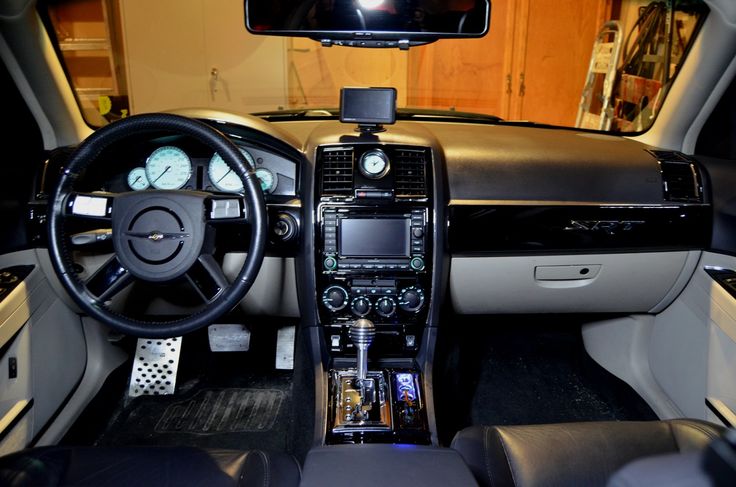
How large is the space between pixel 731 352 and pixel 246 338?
6.47 feet

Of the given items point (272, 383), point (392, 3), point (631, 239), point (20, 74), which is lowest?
point (272, 383)

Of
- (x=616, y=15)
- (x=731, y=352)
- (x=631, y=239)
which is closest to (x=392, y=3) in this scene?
(x=631, y=239)

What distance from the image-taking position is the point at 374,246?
184cm

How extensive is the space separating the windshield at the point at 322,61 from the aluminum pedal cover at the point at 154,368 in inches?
78.9

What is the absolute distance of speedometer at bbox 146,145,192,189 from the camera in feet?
6.23

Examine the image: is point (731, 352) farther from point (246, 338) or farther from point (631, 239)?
point (246, 338)

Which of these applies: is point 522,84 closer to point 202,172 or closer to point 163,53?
point 163,53

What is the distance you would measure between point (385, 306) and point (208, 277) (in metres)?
0.58

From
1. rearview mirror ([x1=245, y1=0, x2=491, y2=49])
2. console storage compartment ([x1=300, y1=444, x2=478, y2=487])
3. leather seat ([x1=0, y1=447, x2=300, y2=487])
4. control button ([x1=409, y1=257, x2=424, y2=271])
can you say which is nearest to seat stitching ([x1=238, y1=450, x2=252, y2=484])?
leather seat ([x1=0, y1=447, x2=300, y2=487])

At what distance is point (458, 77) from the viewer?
527 cm

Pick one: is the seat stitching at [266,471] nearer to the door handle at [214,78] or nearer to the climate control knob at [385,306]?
the climate control knob at [385,306]

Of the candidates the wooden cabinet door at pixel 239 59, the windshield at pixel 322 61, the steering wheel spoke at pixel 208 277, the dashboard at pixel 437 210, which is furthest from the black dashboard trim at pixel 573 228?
the wooden cabinet door at pixel 239 59

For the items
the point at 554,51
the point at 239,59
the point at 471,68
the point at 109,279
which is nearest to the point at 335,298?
the point at 109,279

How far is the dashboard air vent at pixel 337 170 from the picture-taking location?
6.02 ft
